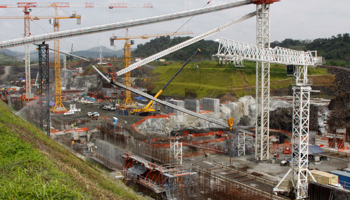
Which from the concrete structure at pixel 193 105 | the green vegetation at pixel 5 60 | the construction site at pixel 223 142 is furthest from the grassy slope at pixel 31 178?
the green vegetation at pixel 5 60

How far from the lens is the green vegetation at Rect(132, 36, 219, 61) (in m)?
69.8

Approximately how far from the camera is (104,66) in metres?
72.8

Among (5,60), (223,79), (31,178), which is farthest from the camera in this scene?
(5,60)

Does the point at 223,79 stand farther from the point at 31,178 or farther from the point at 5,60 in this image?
the point at 31,178

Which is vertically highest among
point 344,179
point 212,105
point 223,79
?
point 223,79

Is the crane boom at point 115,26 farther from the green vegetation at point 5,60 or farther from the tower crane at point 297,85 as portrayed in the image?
the green vegetation at point 5,60

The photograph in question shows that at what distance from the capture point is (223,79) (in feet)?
163

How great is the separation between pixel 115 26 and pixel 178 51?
→ 183 ft

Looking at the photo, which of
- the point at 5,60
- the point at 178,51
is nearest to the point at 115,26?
the point at 5,60

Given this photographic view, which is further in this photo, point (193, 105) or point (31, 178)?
point (193, 105)

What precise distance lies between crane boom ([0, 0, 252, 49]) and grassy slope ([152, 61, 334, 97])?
22705 mm

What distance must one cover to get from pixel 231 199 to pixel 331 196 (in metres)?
4.19

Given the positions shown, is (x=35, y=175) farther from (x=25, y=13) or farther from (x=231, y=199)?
(x=25, y=13)

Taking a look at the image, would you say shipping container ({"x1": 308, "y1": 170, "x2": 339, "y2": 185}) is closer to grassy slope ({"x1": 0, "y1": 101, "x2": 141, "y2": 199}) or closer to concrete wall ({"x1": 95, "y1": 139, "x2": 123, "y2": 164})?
concrete wall ({"x1": 95, "y1": 139, "x2": 123, "y2": 164})
